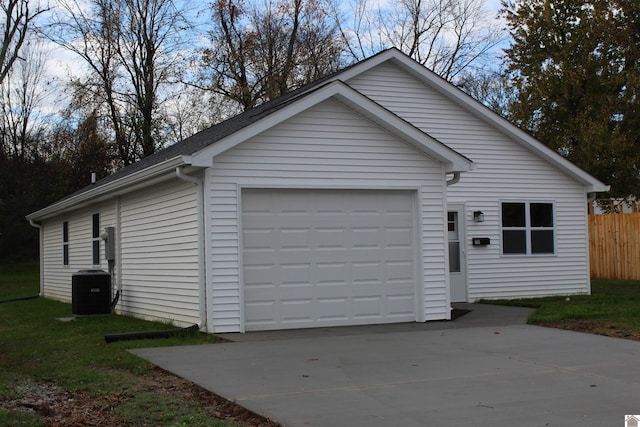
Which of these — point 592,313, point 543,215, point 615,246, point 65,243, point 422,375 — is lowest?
point 422,375

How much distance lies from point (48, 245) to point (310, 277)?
13.7 meters

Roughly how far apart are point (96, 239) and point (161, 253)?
185 inches

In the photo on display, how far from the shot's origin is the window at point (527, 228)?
1730 cm

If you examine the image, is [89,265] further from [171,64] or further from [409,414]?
[171,64]

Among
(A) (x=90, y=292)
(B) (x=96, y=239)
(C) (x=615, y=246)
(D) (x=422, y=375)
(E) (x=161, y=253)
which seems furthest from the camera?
(C) (x=615, y=246)

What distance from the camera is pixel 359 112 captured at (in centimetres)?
1238

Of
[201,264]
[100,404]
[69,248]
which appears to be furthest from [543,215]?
[100,404]

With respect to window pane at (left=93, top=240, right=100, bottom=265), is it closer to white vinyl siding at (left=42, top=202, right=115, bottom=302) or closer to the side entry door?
white vinyl siding at (left=42, top=202, right=115, bottom=302)

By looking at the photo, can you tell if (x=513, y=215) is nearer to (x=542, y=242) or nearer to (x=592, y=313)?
(x=542, y=242)

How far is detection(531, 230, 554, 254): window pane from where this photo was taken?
1748 centimetres

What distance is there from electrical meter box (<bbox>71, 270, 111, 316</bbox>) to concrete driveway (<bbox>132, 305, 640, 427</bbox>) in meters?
4.75

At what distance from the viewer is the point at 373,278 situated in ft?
41.1

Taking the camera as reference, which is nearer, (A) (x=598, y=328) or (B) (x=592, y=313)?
(A) (x=598, y=328)

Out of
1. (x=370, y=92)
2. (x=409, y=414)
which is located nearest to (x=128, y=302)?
(x=370, y=92)
